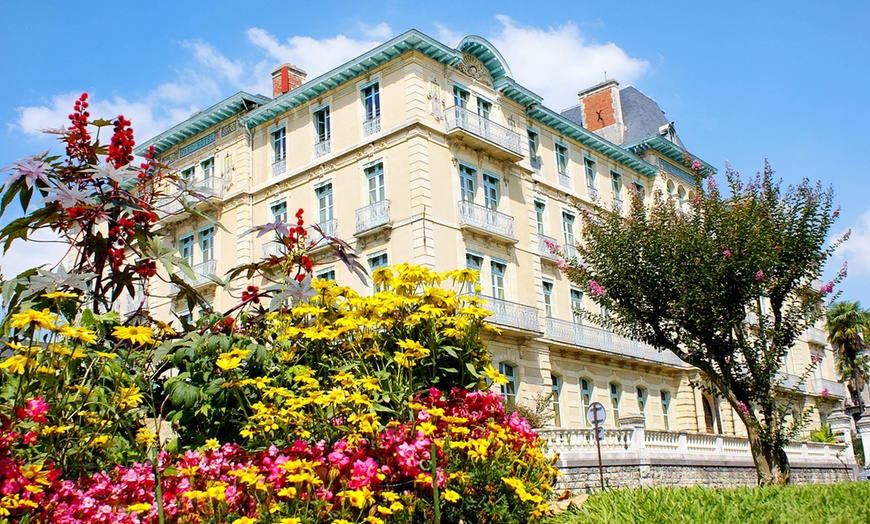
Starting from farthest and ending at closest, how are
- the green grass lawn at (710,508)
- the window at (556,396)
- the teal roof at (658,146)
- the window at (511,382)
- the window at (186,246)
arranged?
1. the teal roof at (658,146)
2. the window at (186,246)
3. the window at (556,396)
4. the window at (511,382)
5. the green grass lawn at (710,508)

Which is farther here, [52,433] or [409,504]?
[409,504]

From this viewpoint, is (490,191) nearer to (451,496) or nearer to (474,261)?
(474,261)

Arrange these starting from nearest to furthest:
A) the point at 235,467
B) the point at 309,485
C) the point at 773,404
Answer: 1. the point at 309,485
2. the point at 235,467
3. the point at 773,404

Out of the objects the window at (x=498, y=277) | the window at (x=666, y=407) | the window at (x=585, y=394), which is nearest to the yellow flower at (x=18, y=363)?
the window at (x=498, y=277)

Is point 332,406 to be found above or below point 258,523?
above

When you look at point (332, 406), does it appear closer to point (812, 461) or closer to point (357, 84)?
point (357, 84)

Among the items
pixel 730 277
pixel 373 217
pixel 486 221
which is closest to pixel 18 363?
pixel 730 277

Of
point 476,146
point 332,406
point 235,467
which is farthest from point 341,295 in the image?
point 476,146

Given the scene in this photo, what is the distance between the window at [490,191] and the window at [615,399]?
824 cm

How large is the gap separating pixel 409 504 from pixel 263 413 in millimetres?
1055

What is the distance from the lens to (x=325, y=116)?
90.2 feet

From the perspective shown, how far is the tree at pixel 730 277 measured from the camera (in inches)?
678

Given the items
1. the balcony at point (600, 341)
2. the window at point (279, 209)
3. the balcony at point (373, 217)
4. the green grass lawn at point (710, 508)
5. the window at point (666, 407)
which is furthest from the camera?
the window at point (666, 407)

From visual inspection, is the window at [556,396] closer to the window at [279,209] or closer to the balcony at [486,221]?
the balcony at [486,221]
